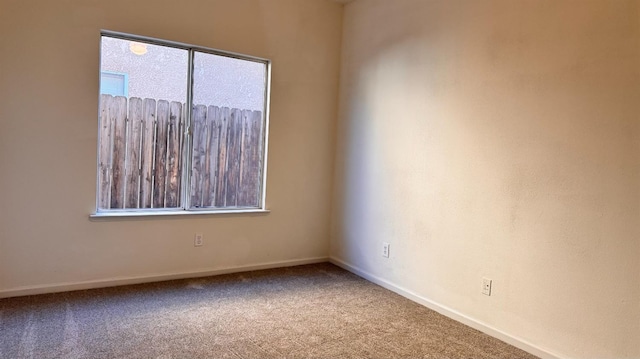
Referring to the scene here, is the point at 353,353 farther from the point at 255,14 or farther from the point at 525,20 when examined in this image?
the point at 255,14

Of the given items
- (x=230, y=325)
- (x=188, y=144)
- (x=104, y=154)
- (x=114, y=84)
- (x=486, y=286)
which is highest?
(x=114, y=84)

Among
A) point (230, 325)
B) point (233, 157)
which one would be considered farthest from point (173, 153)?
point (230, 325)

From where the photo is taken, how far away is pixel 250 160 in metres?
3.91

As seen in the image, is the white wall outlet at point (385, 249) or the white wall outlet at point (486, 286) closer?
the white wall outlet at point (486, 286)

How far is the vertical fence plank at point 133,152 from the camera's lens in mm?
3324

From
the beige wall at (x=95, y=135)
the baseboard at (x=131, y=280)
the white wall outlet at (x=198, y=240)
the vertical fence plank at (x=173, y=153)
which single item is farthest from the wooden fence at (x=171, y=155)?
the baseboard at (x=131, y=280)

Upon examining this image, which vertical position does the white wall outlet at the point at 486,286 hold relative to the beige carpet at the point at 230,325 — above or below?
above

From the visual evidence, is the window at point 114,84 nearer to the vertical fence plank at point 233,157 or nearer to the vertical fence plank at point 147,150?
the vertical fence plank at point 147,150

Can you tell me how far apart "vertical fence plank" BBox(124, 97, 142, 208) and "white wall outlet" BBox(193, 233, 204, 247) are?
582 mm

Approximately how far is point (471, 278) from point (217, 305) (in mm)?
1819

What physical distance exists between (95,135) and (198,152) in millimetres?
825

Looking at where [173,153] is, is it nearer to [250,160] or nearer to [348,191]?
[250,160]

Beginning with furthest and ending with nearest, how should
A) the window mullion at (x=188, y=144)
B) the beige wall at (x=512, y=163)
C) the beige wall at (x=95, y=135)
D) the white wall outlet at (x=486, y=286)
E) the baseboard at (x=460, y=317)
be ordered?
the window mullion at (x=188, y=144) < the beige wall at (x=95, y=135) < the white wall outlet at (x=486, y=286) < the baseboard at (x=460, y=317) < the beige wall at (x=512, y=163)

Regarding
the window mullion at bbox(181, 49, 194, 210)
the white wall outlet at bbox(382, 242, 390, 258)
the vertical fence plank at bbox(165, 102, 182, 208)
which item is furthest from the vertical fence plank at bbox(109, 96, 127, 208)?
the white wall outlet at bbox(382, 242, 390, 258)
